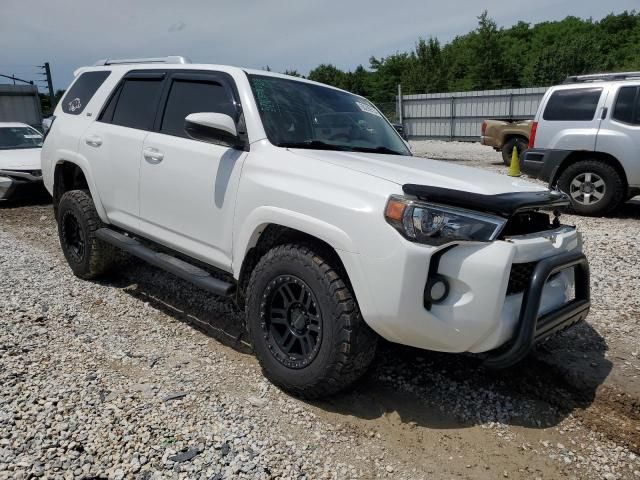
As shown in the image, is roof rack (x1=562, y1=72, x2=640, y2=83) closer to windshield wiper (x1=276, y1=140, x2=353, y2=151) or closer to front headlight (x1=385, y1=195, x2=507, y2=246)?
windshield wiper (x1=276, y1=140, x2=353, y2=151)

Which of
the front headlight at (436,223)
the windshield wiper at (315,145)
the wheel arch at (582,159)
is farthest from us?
the wheel arch at (582,159)

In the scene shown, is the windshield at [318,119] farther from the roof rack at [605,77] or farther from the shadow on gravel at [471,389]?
the roof rack at [605,77]

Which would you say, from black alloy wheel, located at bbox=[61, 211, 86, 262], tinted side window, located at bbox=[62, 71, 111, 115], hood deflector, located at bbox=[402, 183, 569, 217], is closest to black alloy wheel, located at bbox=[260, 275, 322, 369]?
hood deflector, located at bbox=[402, 183, 569, 217]

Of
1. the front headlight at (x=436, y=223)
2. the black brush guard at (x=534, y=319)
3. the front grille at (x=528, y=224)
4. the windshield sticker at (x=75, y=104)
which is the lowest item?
the black brush guard at (x=534, y=319)

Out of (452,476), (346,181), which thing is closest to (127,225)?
(346,181)

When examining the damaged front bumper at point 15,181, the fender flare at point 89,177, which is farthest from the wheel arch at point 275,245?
the damaged front bumper at point 15,181

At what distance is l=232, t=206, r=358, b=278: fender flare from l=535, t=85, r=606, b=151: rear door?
21.4 feet

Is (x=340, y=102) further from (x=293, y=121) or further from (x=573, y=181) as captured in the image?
(x=573, y=181)

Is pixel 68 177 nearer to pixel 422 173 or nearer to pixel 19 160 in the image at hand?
pixel 422 173

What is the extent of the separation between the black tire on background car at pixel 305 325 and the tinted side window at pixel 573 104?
6826 mm

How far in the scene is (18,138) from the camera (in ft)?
33.2

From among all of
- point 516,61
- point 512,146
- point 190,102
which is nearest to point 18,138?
point 190,102

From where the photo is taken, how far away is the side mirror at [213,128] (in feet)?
9.97

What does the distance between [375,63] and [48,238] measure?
218 ft
